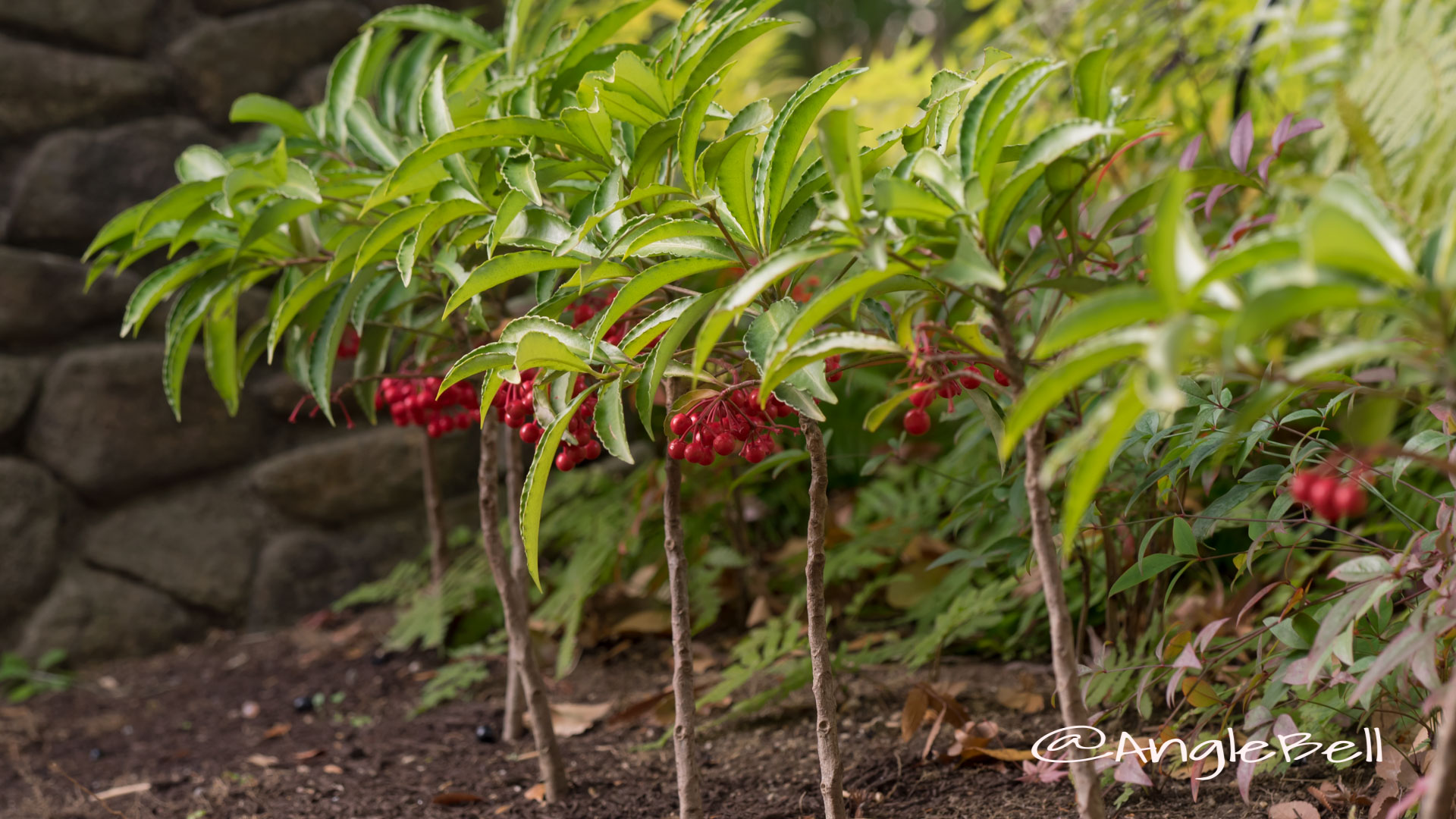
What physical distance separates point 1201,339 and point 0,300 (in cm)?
333

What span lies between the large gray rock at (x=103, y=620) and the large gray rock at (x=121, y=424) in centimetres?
28

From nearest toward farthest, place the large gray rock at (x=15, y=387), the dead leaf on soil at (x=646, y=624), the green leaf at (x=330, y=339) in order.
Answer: the green leaf at (x=330, y=339) < the dead leaf on soil at (x=646, y=624) < the large gray rock at (x=15, y=387)

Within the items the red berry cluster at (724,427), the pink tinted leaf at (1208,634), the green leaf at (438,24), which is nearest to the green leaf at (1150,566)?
the pink tinted leaf at (1208,634)

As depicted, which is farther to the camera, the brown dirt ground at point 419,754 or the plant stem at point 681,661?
the brown dirt ground at point 419,754

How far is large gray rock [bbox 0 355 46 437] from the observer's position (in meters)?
2.92

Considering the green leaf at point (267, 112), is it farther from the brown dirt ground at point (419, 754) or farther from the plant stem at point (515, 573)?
the brown dirt ground at point (419, 754)

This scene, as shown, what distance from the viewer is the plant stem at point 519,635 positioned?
165cm

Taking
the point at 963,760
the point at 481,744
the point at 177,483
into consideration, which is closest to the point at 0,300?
the point at 177,483

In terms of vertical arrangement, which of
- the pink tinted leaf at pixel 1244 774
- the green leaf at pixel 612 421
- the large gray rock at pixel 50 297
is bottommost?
the pink tinted leaf at pixel 1244 774

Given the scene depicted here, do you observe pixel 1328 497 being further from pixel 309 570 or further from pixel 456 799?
pixel 309 570

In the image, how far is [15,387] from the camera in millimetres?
2934

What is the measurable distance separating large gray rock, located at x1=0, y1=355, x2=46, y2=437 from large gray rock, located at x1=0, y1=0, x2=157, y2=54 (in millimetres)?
848

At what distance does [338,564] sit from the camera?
3176 mm

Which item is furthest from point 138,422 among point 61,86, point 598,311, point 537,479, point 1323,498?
point 1323,498
